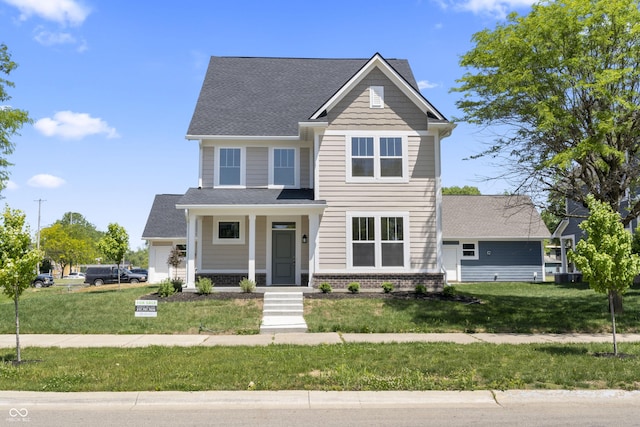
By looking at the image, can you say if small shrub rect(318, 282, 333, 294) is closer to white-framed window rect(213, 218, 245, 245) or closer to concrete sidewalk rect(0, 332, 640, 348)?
white-framed window rect(213, 218, 245, 245)

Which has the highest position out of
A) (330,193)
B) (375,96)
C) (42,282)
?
(375,96)

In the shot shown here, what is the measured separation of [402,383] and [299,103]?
17413 mm

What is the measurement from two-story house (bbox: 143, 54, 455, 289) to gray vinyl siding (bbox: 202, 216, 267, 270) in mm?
41

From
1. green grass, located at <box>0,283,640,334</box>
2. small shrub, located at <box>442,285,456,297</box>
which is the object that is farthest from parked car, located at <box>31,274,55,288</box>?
small shrub, located at <box>442,285,456,297</box>

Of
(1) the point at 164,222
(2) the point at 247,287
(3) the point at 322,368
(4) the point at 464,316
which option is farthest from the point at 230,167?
(1) the point at 164,222

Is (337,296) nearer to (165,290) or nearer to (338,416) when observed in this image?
(165,290)

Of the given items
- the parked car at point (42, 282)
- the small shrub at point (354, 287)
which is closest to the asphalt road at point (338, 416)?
the small shrub at point (354, 287)

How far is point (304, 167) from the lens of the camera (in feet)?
69.3

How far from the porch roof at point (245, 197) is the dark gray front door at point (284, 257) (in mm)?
1700

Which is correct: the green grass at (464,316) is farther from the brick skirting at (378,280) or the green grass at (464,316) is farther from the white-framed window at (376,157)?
the white-framed window at (376,157)

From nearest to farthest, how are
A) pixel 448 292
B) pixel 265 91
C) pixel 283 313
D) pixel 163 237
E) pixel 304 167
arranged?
pixel 283 313 → pixel 448 292 → pixel 304 167 → pixel 265 91 → pixel 163 237

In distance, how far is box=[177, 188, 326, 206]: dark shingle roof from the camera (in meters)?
18.5

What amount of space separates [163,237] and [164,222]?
5.32ft

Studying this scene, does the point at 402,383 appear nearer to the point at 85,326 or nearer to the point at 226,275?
the point at 85,326
